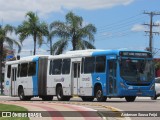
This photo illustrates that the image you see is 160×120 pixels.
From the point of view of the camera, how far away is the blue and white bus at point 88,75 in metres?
28.5

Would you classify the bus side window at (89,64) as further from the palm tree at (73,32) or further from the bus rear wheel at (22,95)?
the palm tree at (73,32)

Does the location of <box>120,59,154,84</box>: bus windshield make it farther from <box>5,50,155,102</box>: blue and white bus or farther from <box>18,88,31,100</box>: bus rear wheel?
<box>18,88,31,100</box>: bus rear wheel

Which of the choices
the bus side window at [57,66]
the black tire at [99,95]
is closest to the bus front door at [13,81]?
the bus side window at [57,66]

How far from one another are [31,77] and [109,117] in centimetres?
1913

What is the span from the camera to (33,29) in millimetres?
55719

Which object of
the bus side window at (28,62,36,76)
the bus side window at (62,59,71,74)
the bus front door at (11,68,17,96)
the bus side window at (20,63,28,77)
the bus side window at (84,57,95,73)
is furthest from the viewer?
the bus front door at (11,68,17,96)

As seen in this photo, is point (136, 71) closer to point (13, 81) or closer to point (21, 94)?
point (21, 94)

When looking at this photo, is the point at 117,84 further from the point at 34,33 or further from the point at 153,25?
the point at 153,25

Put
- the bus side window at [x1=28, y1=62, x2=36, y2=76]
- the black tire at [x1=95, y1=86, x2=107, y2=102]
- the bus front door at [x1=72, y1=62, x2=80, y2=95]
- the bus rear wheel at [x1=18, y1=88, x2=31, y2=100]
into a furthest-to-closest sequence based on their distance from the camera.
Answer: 1. the bus rear wheel at [x1=18, y1=88, x2=31, y2=100]
2. the bus side window at [x1=28, y1=62, x2=36, y2=76]
3. the bus front door at [x1=72, y1=62, x2=80, y2=95]
4. the black tire at [x1=95, y1=86, x2=107, y2=102]

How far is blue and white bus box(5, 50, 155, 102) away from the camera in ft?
93.5

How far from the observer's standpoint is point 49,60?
115ft

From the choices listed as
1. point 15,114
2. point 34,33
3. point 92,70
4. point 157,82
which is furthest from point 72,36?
point 15,114

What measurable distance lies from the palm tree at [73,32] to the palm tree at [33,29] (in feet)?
5.73

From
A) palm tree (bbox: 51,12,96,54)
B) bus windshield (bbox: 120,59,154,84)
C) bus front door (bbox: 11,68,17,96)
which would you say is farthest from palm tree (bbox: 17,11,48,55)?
bus windshield (bbox: 120,59,154,84)
